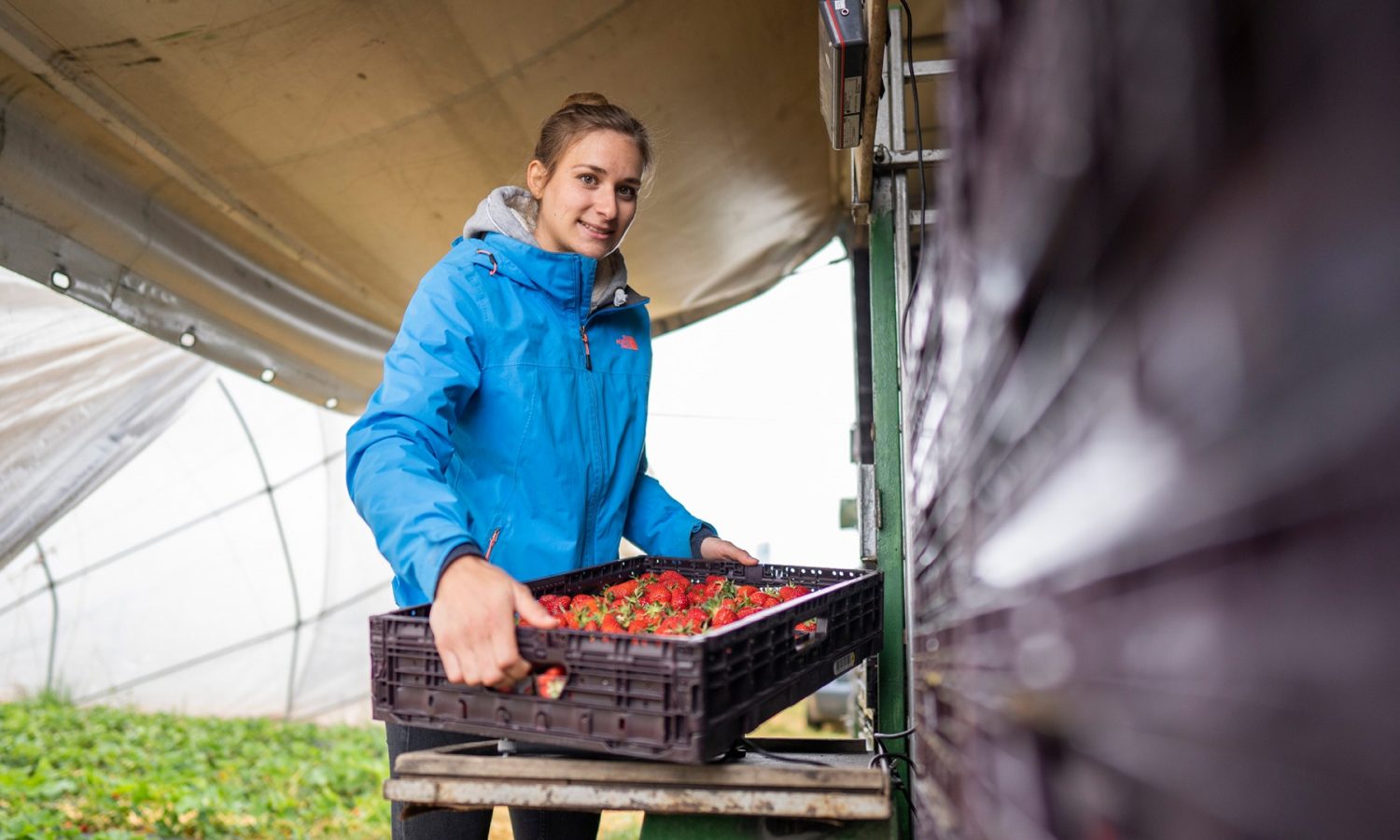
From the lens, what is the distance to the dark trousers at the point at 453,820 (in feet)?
5.92

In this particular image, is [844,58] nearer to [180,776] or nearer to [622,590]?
[622,590]

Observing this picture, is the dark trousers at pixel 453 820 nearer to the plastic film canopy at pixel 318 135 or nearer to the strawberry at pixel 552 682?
the strawberry at pixel 552 682

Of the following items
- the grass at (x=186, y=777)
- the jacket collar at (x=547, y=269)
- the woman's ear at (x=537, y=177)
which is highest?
the woman's ear at (x=537, y=177)

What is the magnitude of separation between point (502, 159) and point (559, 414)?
2.20m

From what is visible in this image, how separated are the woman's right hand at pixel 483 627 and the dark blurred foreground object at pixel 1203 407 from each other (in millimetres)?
819

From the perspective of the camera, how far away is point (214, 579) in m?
7.91

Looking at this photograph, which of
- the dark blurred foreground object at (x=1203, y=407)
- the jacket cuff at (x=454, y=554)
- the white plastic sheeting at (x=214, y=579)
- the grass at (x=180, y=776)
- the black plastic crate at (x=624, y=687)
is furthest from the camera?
the white plastic sheeting at (x=214, y=579)

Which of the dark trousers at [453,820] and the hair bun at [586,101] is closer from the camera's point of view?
the dark trousers at [453,820]

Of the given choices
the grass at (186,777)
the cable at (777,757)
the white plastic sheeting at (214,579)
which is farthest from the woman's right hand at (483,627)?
the white plastic sheeting at (214,579)

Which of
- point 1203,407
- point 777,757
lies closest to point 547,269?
point 777,757

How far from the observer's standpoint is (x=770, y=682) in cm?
150

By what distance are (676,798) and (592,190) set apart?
3.98ft

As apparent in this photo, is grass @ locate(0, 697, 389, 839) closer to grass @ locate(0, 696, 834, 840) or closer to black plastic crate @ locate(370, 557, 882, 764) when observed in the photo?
grass @ locate(0, 696, 834, 840)

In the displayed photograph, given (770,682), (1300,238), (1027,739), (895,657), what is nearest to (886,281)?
(895,657)
